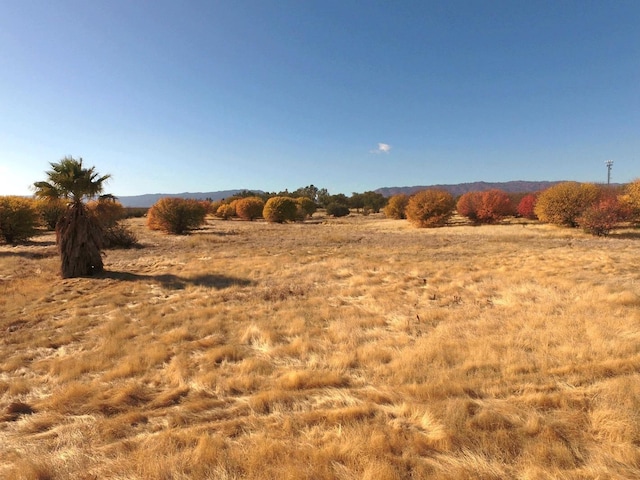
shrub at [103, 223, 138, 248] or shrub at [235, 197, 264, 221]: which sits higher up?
shrub at [235, 197, 264, 221]

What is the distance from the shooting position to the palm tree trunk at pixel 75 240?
567 inches

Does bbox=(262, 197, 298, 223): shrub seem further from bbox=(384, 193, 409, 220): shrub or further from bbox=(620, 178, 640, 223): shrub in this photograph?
bbox=(620, 178, 640, 223): shrub

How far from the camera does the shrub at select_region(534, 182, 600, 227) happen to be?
36781 millimetres

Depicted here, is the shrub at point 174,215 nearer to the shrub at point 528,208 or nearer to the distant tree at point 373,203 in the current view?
the shrub at point 528,208

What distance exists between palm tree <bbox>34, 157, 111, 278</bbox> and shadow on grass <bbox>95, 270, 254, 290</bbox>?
1.14 m

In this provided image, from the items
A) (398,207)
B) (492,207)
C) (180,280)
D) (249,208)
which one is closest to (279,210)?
(249,208)

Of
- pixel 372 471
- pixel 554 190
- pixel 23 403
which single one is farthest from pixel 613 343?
pixel 554 190

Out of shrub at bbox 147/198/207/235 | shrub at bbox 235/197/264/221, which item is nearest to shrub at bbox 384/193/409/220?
shrub at bbox 235/197/264/221

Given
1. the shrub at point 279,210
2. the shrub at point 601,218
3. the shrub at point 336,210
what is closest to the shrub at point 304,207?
the shrub at point 279,210

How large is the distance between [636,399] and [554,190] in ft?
151

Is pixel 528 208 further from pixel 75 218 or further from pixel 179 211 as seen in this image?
pixel 75 218

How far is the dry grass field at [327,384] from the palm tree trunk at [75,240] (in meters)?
3.69

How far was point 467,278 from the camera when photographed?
43.1 feet

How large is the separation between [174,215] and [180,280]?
28.7 meters
